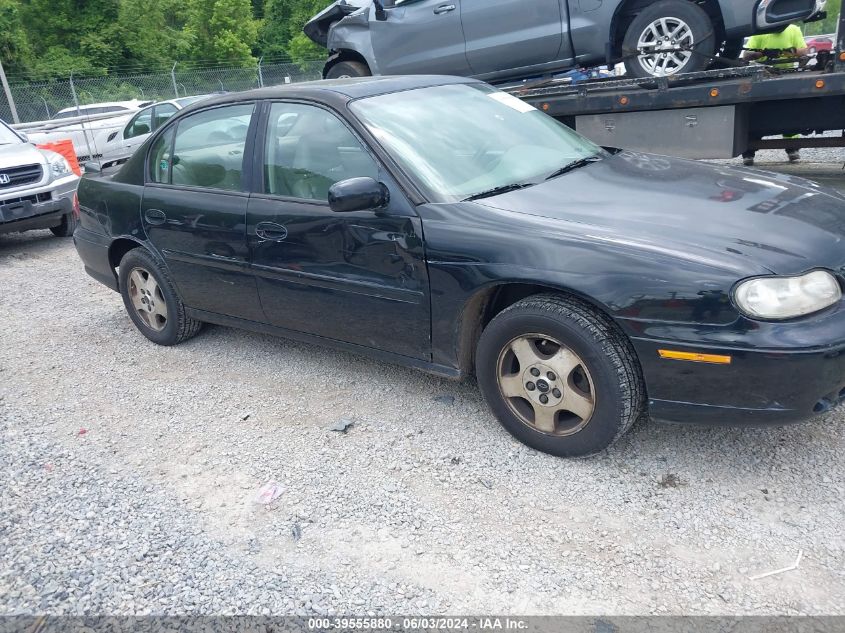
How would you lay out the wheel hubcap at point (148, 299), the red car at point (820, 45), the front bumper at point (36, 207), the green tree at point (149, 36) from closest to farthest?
the wheel hubcap at point (148, 299) < the red car at point (820, 45) < the front bumper at point (36, 207) < the green tree at point (149, 36)

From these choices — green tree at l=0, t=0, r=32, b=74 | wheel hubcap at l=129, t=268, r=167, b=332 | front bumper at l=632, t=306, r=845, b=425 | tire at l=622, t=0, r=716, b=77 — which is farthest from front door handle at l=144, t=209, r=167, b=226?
green tree at l=0, t=0, r=32, b=74

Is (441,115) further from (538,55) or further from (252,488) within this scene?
(538,55)

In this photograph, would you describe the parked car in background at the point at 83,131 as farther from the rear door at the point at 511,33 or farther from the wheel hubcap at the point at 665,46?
the wheel hubcap at the point at 665,46

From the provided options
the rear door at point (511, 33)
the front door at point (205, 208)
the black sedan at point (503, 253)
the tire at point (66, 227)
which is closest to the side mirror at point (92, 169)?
the black sedan at point (503, 253)

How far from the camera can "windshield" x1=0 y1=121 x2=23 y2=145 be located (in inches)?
349

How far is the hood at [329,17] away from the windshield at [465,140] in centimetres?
526

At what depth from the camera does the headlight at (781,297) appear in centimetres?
261

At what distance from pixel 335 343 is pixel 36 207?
20.0 feet

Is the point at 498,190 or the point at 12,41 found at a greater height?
the point at 12,41

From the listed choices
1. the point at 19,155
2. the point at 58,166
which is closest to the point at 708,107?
the point at 58,166

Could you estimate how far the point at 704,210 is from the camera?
10.1 ft

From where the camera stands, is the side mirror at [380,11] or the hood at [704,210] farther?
the side mirror at [380,11]

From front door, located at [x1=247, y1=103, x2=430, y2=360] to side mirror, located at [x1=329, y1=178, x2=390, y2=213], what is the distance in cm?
9

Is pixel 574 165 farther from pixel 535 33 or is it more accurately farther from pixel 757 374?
pixel 535 33
